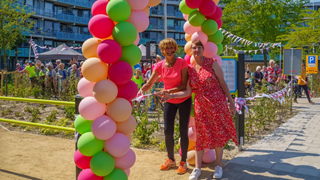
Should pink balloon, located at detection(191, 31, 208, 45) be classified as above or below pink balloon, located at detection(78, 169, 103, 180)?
above

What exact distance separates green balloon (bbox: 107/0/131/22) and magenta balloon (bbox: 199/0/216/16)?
1906 millimetres

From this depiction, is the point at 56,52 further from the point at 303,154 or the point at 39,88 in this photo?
the point at 303,154

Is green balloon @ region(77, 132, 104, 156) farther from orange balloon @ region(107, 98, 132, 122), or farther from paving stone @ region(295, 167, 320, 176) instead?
paving stone @ region(295, 167, 320, 176)

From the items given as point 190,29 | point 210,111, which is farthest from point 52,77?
point 210,111

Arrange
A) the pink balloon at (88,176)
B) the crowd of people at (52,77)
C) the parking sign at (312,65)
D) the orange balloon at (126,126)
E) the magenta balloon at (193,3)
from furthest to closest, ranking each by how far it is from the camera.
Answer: the parking sign at (312,65) < the crowd of people at (52,77) < the magenta balloon at (193,3) < the orange balloon at (126,126) < the pink balloon at (88,176)

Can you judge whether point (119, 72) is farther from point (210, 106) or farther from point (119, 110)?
point (210, 106)

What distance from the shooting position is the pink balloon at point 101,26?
10.6 feet

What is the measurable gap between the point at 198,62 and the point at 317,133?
14.2 ft

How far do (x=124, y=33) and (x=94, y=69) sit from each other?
18.8 inches

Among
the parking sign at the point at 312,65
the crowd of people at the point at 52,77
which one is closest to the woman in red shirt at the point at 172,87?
the crowd of people at the point at 52,77

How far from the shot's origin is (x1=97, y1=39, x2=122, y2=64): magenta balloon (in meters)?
3.15

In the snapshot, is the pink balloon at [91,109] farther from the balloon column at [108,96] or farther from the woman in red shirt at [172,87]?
the woman in red shirt at [172,87]

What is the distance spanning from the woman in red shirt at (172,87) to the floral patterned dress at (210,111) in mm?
168

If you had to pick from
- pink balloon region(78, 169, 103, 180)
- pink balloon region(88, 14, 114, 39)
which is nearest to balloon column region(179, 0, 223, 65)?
pink balloon region(88, 14, 114, 39)
